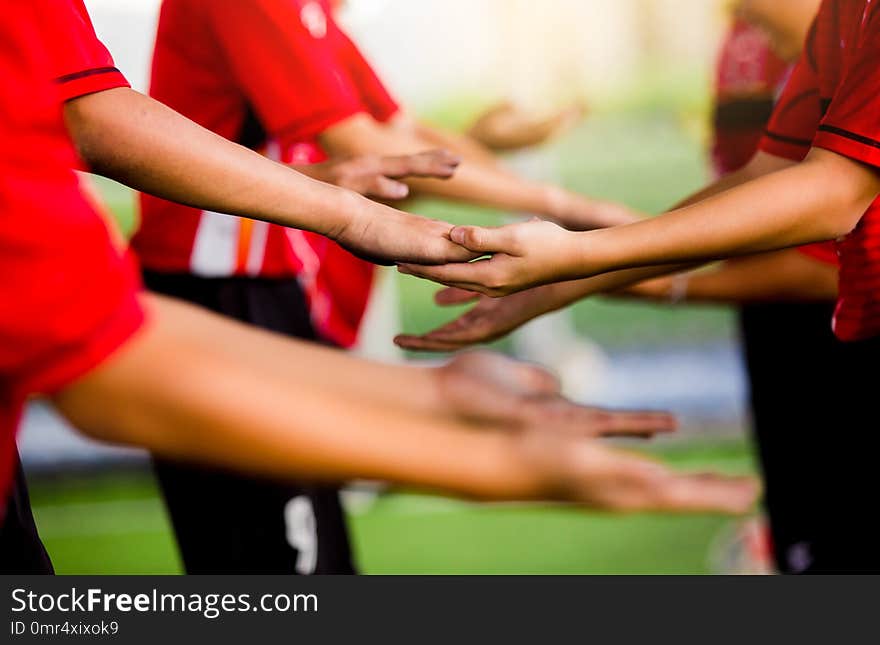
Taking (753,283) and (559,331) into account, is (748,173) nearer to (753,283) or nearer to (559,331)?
(753,283)

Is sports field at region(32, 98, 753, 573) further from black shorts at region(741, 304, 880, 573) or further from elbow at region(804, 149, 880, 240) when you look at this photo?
elbow at region(804, 149, 880, 240)

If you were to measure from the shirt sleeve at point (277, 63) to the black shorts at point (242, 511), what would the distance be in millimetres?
180

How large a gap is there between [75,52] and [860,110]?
0.47m

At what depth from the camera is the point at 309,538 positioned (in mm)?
779

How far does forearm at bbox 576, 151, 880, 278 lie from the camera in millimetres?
530

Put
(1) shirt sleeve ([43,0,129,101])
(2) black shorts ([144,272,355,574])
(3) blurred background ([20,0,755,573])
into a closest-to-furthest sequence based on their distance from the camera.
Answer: (1) shirt sleeve ([43,0,129,101]), (2) black shorts ([144,272,355,574]), (3) blurred background ([20,0,755,573])

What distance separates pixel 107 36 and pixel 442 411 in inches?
18.3

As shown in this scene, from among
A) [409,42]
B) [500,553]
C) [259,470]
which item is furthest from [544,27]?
[259,470]

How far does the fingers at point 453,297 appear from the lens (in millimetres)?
676

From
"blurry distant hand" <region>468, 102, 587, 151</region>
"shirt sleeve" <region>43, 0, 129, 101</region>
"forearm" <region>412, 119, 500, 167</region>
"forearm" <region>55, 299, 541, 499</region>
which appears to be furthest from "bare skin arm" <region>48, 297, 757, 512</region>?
"blurry distant hand" <region>468, 102, 587, 151</region>

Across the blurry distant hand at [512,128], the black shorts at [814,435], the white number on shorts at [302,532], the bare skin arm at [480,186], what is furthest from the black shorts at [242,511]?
the black shorts at [814,435]

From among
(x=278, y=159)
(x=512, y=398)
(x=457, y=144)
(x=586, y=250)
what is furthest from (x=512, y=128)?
(x=512, y=398)

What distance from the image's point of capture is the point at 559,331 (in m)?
1.50

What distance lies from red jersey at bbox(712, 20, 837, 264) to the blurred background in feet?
0.24
